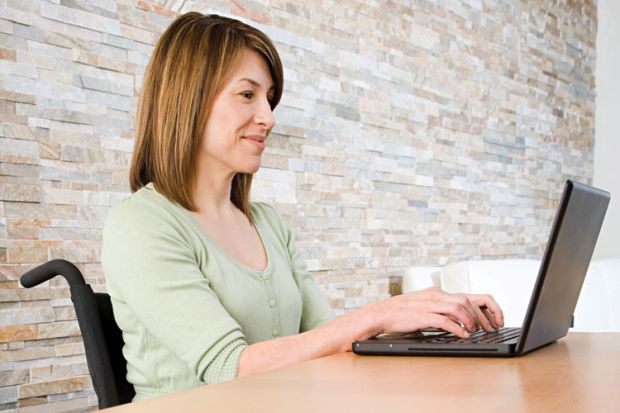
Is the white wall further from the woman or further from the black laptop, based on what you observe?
the black laptop

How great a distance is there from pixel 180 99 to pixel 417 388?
0.85m

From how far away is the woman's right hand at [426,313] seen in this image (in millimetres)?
1108

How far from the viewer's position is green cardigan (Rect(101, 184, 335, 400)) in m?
1.21

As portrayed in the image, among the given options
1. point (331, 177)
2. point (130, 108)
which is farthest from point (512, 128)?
point (130, 108)

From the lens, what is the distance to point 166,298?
1.23m

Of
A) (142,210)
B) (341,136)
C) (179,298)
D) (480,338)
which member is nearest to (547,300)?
(480,338)

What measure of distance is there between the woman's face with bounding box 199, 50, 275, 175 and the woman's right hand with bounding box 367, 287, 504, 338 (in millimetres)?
499

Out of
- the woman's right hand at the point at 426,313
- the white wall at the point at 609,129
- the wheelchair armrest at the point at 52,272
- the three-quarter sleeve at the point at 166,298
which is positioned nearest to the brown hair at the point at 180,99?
the three-quarter sleeve at the point at 166,298

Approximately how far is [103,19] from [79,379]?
85cm

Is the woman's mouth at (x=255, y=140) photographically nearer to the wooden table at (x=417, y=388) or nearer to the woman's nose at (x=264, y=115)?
the woman's nose at (x=264, y=115)

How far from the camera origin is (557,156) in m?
4.29

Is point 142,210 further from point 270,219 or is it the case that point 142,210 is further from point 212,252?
point 270,219

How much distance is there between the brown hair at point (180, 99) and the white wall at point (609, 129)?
3.65 m

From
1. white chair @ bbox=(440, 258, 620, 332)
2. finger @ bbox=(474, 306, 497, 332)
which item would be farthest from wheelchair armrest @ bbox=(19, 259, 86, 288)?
white chair @ bbox=(440, 258, 620, 332)
